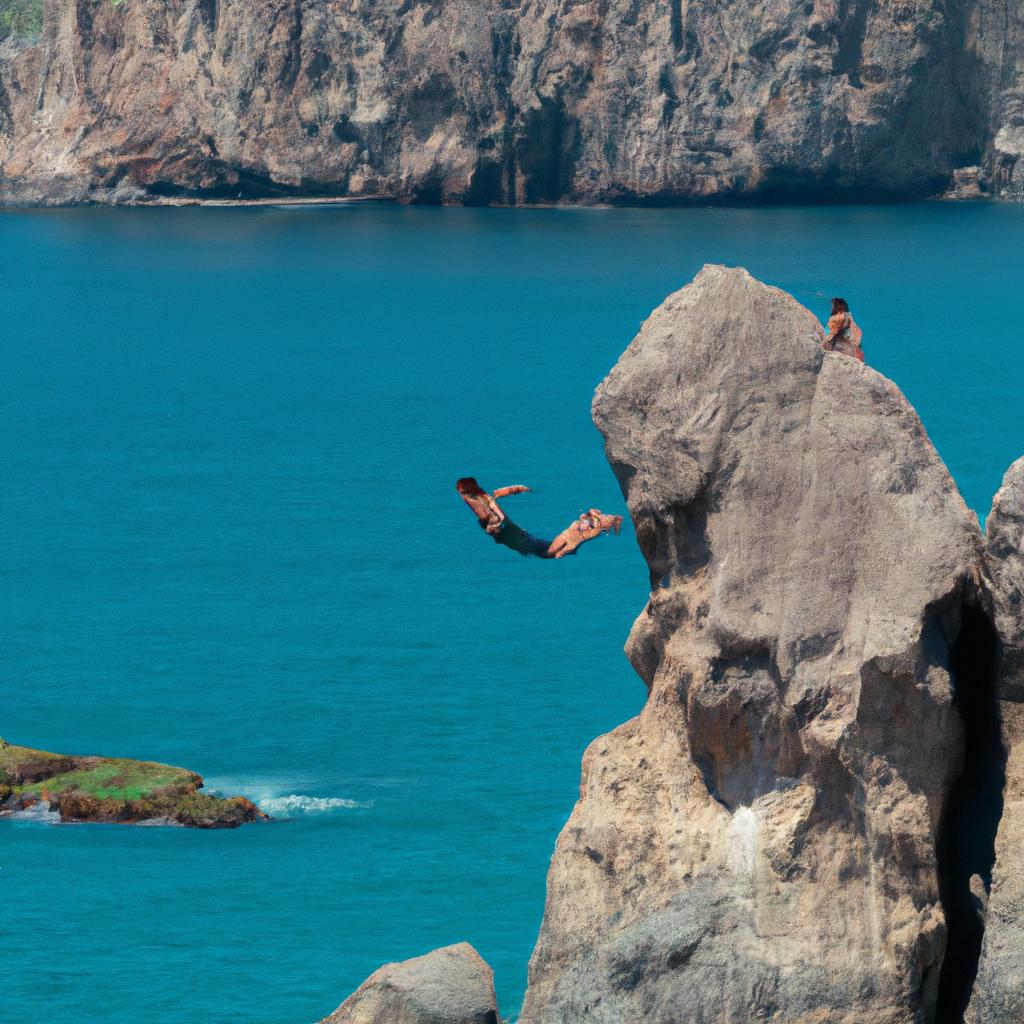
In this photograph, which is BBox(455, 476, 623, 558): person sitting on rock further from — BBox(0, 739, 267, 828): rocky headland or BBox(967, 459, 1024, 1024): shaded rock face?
BBox(0, 739, 267, 828): rocky headland

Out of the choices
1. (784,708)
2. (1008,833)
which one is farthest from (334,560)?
(1008,833)

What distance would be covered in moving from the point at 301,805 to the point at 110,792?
291cm

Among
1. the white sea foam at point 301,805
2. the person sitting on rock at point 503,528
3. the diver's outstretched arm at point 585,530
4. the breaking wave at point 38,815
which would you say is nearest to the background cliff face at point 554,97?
the white sea foam at point 301,805

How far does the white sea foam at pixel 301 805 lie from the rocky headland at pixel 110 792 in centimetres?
33

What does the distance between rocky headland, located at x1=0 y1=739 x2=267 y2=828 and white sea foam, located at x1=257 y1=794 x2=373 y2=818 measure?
0.33 metres

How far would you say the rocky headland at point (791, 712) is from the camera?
1359cm

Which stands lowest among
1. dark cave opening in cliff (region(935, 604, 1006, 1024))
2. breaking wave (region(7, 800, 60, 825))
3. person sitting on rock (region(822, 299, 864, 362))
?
breaking wave (region(7, 800, 60, 825))

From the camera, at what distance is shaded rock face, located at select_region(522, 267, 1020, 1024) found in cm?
1362

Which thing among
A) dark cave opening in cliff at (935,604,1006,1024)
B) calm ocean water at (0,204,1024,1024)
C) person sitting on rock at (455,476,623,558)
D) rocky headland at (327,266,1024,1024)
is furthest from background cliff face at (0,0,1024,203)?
dark cave opening in cliff at (935,604,1006,1024)

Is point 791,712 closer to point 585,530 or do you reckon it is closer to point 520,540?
point 585,530

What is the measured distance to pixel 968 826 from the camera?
14.3 meters

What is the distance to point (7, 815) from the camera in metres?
29.0

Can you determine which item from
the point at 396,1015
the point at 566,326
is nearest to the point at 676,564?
the point at 396,1015

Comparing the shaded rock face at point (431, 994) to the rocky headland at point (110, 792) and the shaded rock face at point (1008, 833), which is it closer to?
the shaded rock face at point (1008, 833)
